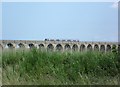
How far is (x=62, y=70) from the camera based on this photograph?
5.70 meters

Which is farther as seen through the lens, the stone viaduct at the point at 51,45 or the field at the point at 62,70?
the stone viaduct at the point at 51,45

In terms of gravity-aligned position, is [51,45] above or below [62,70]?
below

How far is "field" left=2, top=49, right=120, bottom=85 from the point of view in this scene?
5.09m

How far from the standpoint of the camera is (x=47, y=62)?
21.7ft

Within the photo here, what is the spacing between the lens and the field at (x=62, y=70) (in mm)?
5094

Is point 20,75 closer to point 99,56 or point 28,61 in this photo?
point 28,61

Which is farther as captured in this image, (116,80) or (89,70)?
(89,70)

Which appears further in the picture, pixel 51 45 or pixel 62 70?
pixel 51 45

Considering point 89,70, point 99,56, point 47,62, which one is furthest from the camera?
point 99,56

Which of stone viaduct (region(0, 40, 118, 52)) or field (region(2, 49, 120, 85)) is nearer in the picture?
field (region(2, 49, 120, 85))

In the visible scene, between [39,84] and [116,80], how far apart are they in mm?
1446

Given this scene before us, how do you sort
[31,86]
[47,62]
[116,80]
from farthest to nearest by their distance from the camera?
1. [47,62]
2. [116,80]
3. [31,86]

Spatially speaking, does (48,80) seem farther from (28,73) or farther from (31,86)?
(28,73)

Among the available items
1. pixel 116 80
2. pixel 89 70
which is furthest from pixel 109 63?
pixel 116 80
